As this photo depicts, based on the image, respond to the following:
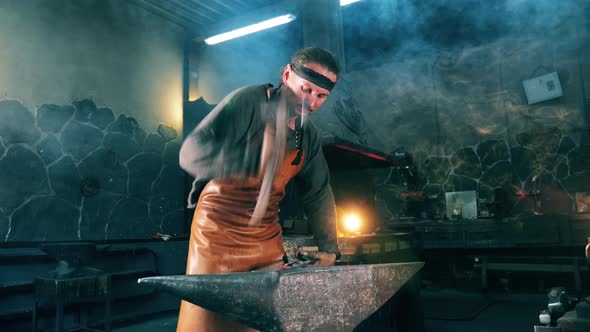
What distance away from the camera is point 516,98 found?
25.3 ft

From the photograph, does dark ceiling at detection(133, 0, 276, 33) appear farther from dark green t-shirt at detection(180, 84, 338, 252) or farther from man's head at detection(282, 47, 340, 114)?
man's head at detection(282, 47, 340, 114)

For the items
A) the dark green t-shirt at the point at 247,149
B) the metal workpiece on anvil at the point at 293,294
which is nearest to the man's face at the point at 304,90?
the dark green t-shirt at the point at 247,149

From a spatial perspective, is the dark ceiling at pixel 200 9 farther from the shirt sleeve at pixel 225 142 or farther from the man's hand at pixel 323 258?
the man's hand at pixel 323 258

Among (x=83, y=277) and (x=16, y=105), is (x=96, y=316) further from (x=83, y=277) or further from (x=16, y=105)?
(x=16, y=105)

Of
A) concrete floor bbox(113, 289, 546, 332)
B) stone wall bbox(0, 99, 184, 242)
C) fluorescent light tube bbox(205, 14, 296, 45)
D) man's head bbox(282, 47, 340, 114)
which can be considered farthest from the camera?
fluorescent light tube bbox(205, 14, 296, 45)

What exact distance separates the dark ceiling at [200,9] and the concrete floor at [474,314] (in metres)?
5.75

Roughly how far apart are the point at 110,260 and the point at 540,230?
6382 millimetres

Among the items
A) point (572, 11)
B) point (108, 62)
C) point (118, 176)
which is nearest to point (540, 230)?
point (572, 11)

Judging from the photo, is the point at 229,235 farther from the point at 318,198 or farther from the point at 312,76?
the point at 312,76

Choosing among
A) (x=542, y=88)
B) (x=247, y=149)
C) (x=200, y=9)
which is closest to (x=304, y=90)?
(x=247, y=149)

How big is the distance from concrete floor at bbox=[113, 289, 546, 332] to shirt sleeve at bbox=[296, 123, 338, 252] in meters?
3.29

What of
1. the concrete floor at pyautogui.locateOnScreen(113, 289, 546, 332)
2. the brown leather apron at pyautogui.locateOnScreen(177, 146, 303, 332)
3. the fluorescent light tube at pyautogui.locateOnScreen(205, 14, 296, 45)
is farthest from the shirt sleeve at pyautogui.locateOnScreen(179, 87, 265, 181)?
the fluorescent light tube at pyautogui.locateOnScreen(205, 14, 296, 45)

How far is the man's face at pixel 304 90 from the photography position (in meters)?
2.05

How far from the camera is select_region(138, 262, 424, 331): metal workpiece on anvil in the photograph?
1.20 m
